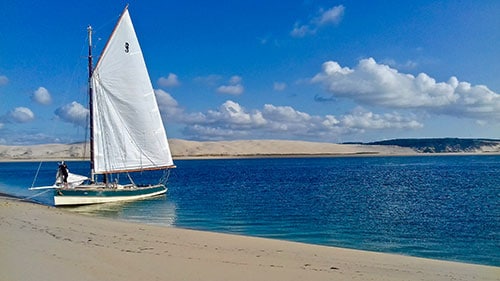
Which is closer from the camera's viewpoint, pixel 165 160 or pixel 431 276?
pixel 431 276

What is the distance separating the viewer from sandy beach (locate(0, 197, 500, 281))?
407 inches

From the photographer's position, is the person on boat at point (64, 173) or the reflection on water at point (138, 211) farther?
the person on boat at point (64, 173)

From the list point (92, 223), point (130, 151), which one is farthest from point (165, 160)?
point (92, 223)

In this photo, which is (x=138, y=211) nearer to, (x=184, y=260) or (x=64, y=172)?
(x=64, y=172)

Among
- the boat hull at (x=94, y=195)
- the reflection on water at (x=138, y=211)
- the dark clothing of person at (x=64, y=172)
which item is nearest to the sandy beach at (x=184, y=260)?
the reflection on water at (x=138, y=211)

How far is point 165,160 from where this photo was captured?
41.2 m

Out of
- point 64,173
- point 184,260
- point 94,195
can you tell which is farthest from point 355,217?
point 64,173

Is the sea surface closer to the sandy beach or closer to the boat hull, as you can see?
the boat hull

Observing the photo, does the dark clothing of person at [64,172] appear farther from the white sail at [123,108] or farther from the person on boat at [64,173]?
the white sail at [123,108]

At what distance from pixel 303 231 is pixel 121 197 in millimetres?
18825

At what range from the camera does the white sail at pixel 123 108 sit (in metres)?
36.2

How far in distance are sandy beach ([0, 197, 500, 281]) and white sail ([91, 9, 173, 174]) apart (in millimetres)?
18572

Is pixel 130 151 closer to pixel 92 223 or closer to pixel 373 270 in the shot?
pixel 92 223

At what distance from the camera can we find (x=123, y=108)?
3734 cm
